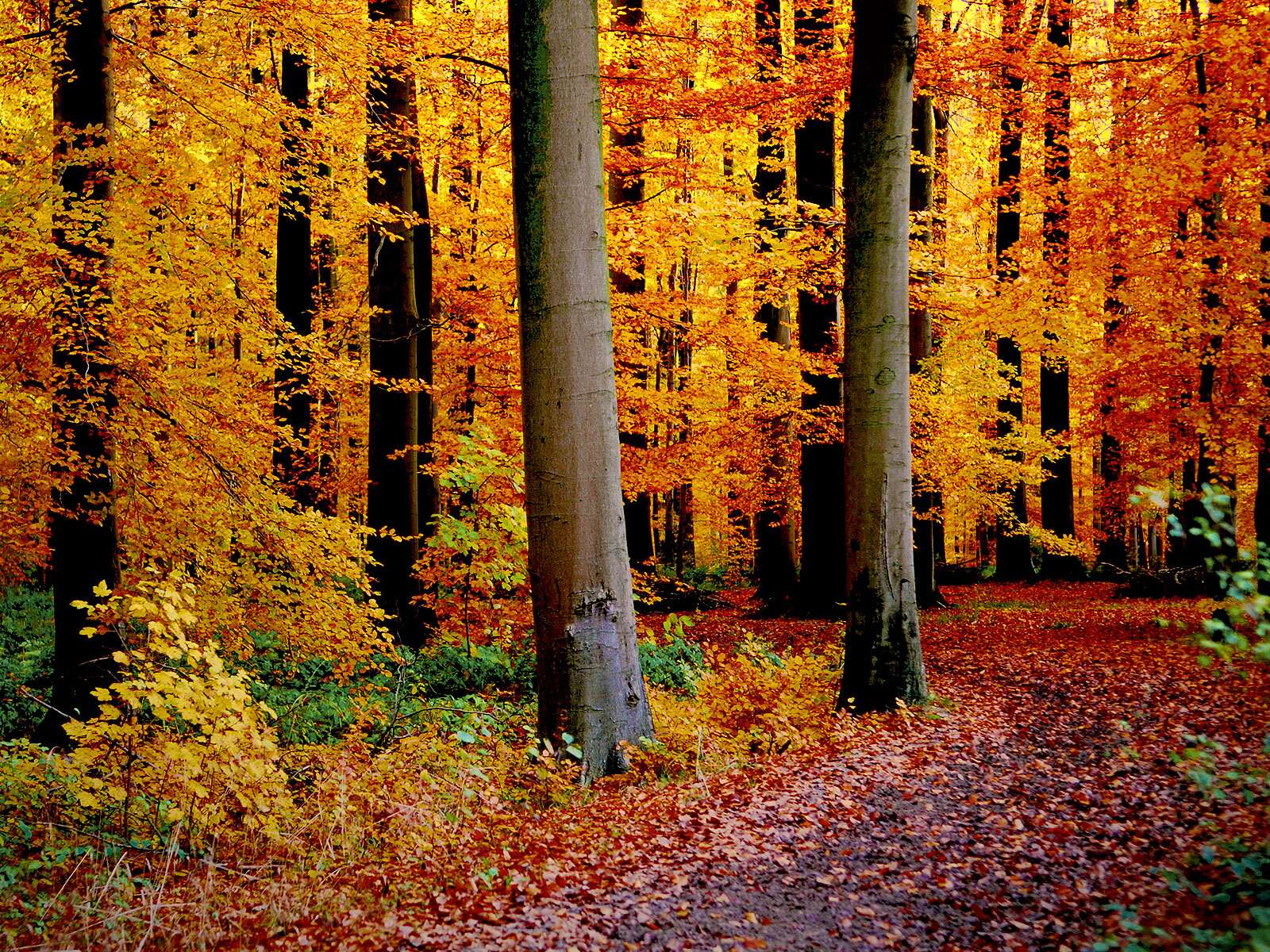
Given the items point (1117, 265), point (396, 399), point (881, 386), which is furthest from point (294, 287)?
point (1117, 265)

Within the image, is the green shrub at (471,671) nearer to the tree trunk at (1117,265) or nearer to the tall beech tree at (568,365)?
the tall beech tree at (568,365)

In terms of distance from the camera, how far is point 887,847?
449 centimetres

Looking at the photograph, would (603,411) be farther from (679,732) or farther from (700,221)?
(700,221)

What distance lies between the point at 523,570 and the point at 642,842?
534cm

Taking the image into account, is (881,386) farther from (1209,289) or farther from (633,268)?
(633,268)

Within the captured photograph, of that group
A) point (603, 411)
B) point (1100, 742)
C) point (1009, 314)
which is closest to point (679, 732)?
point (603, 411)

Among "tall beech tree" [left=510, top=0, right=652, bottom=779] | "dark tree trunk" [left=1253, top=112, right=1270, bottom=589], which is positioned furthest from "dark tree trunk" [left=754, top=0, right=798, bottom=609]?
"tall beech tree" [left=510, top=0, right=652, bottom=779]

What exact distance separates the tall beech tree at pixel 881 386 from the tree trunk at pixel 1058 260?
586cm

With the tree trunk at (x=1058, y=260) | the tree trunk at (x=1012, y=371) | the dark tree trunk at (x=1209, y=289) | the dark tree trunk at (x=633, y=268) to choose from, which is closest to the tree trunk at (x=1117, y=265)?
Result: the tree trunk at (x=1058, y=260)

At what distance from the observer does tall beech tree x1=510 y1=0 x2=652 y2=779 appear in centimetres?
570

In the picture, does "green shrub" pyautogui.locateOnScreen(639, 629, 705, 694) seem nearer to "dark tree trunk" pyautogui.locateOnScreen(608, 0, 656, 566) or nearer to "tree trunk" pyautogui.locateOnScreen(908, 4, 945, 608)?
"dark tree trunk" pyautogui.locateOnScreen(608, 0, 656, 566)

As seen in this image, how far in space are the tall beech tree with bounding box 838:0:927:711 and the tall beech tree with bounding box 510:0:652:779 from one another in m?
2.53

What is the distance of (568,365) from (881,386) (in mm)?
2966

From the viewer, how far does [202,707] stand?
4.74 meters
